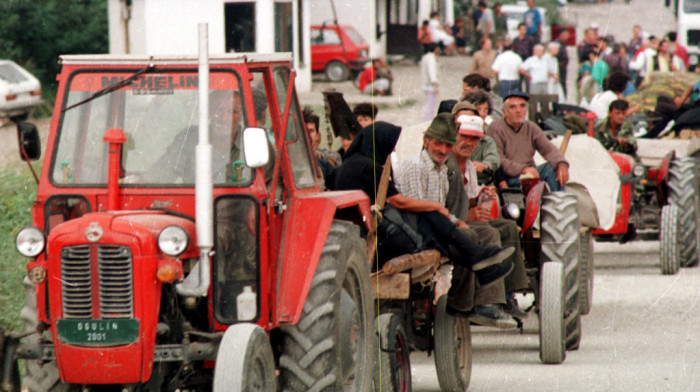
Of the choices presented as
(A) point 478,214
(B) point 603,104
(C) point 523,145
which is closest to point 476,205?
(A) point 478,214

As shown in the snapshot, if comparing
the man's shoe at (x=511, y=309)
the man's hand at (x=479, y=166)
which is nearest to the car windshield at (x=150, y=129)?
the man's shoe at (x=511, y=309)

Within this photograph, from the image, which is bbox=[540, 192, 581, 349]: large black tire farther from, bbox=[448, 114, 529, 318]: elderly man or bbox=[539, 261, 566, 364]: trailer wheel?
bbox=[448, 114, 529, 318]: elderly man

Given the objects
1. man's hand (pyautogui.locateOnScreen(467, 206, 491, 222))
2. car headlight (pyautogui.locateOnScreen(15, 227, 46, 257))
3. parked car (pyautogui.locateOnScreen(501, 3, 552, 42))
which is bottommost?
man's hand (pyautogui.locateOnScreen(467, 206, 491, 222))

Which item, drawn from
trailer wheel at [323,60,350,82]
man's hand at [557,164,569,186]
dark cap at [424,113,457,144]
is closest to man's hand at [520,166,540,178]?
man's hand at [557,164,569,186]

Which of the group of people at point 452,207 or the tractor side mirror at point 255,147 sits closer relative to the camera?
the tractor side mirror at point 255,147

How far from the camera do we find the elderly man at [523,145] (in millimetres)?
11242

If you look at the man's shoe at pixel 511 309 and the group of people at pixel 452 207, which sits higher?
the group of people at pixel 452 207

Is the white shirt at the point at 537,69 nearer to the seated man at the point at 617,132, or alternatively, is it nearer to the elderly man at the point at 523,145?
the seated man at the point at 617,132

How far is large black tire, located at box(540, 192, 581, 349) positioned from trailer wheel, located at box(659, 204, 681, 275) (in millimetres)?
4195

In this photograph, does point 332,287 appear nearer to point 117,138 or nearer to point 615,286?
point 117,138

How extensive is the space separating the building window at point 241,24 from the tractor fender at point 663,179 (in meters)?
19.3

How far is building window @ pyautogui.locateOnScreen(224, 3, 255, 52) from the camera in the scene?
110 feet

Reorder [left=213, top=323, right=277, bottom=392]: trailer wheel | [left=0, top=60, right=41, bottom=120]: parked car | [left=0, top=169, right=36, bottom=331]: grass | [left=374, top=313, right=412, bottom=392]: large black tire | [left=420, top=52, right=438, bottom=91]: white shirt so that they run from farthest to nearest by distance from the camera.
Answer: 1. [left=0, top=60, right=41, bottom=120]: parked car
2. [left=420, top=52, right=438, bottom=91]: white shirt
3. [left=0, top=169, right=36, bottom=331]: grass
4. [left=374, top=313, right=412, bottom=392]: large black tire
5. [left=213, top=323, right=277, bottom=392]: trailer wheel

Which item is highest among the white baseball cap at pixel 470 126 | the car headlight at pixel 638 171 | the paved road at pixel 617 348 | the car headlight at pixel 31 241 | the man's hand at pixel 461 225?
the white baseball cap at pixel 470 126
